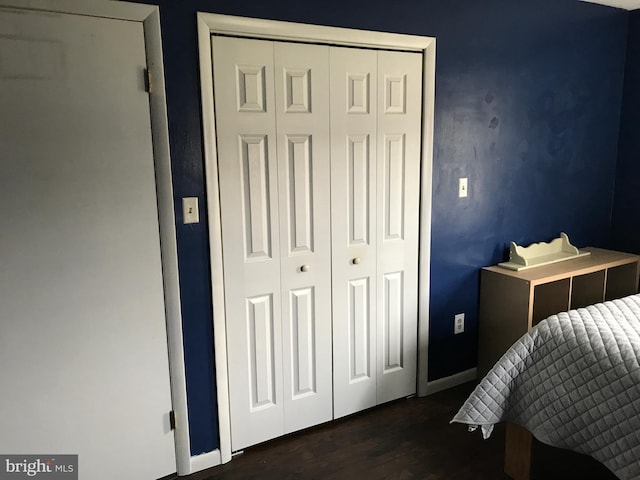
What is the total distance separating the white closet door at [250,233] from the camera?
2.06 metres

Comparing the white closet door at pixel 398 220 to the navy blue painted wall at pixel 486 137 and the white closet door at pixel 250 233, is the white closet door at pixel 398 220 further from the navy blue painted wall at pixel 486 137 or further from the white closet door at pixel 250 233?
the white closet door at pixel 250 233

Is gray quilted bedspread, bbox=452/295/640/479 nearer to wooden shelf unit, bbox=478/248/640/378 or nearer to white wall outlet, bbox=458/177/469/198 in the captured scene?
wooden shelf unit, bbox=478/248/640/378

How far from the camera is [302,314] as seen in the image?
A: 7.84 ft

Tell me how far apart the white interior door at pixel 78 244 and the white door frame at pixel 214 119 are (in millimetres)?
228

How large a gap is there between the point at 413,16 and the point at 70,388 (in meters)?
2.21

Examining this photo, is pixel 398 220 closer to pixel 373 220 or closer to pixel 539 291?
pixel 373 220

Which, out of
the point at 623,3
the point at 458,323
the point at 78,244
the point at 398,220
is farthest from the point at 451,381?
the point at 623,3

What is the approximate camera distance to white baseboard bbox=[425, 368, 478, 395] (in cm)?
287

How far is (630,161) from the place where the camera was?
3344 millimetres

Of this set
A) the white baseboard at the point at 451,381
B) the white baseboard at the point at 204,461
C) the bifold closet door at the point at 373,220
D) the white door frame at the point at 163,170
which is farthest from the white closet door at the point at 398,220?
the white door frame at the point at 163,170

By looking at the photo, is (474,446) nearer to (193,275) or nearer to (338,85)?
(193,275)

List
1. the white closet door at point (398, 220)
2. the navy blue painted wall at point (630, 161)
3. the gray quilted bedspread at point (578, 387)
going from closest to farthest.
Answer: the gray quilted bedspread at point (578, 387), the white closet door at point (398, 220), the navy blue painted wall at point (630, 161)

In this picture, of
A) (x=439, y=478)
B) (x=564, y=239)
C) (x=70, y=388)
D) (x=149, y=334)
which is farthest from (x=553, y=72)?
(x=70, y=388)

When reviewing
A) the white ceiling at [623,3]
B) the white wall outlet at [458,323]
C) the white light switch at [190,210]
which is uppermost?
the white ceiling at [623,3]
